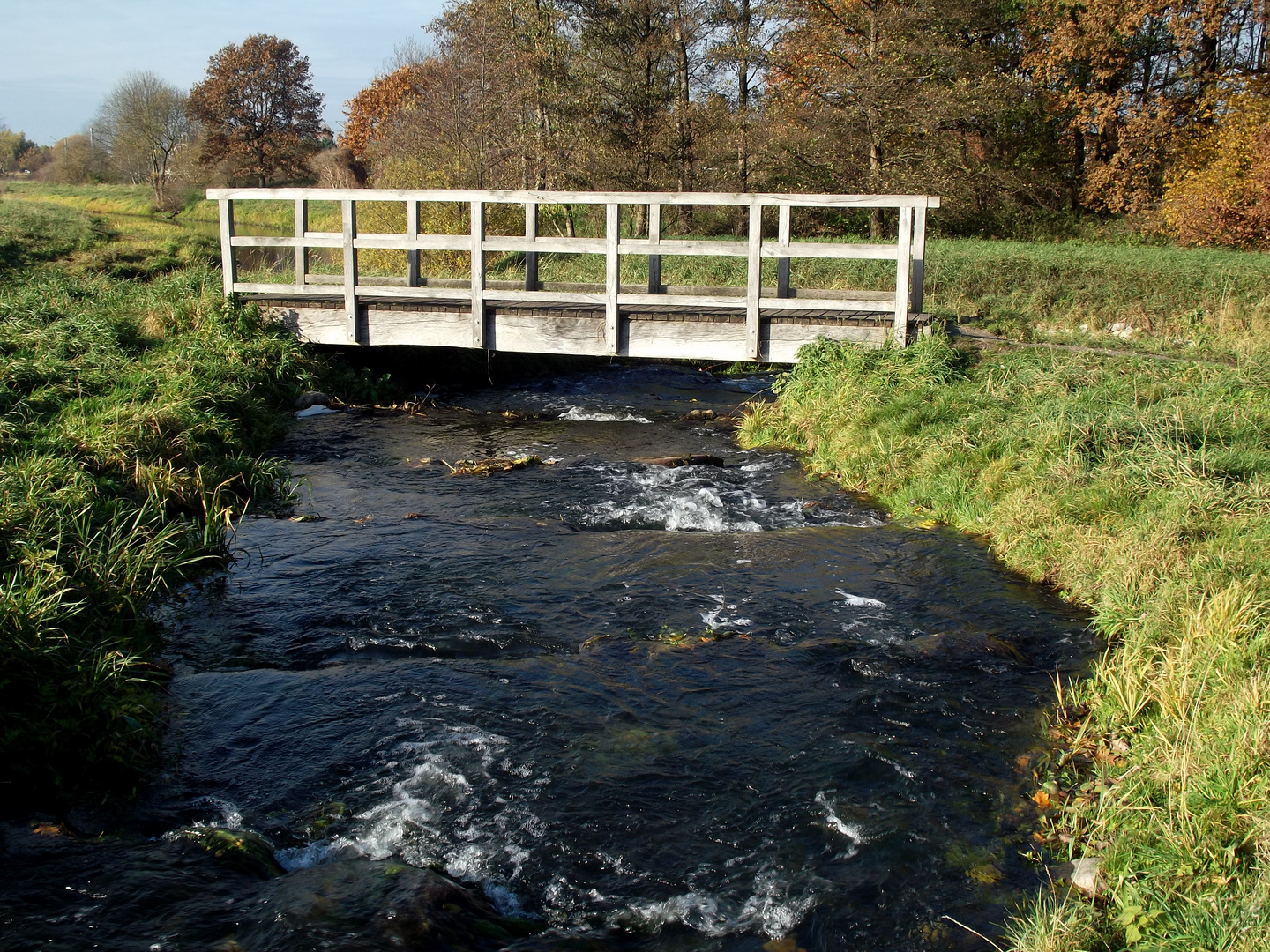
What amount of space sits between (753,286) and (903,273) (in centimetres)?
183

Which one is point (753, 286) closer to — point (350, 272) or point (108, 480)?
point (350, 272)

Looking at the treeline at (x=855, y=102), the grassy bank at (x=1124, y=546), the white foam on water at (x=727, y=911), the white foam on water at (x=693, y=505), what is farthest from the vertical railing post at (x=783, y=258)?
the treeline at (x=855, y=102)

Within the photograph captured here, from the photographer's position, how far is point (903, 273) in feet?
40.6

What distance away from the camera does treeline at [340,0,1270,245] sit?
81.8 feet

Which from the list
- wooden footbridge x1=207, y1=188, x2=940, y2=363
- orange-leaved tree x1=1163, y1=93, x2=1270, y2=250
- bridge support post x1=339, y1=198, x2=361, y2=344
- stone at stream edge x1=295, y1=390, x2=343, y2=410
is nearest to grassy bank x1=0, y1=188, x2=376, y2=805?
stone at stream edge x1=295, y1=390, x2=343, y2=410

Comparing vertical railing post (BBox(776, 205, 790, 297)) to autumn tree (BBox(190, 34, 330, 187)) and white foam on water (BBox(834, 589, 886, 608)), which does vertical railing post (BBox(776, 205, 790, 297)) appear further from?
autumn tree (BBox(190, 34, 330, 187))

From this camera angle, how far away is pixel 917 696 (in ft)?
20.3

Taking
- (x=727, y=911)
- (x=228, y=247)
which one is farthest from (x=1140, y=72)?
(x=727, y=911)

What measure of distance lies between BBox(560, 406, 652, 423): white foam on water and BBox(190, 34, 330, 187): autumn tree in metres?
47.6

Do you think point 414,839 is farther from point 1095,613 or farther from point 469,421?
point 469,421

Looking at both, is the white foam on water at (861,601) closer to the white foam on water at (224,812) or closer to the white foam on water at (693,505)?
the white foam on water at (693,505)

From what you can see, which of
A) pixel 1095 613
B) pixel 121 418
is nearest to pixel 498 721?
pixel 1095 613

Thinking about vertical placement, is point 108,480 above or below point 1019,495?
above

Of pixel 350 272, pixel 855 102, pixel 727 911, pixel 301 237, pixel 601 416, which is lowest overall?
pixel 727 911
